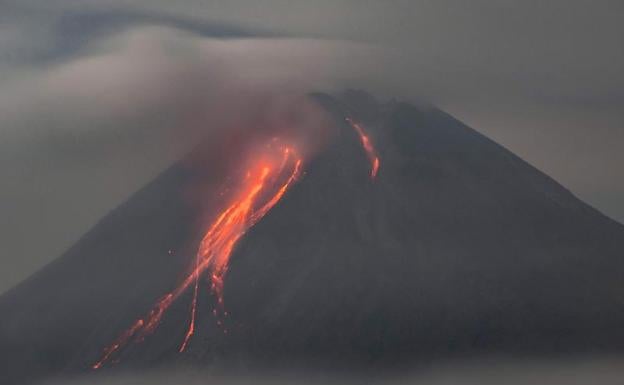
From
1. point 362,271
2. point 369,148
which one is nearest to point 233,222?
point 362,271

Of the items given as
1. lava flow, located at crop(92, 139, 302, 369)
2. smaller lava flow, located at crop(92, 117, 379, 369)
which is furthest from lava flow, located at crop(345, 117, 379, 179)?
lava flow, located at crop(92, 139, 302, 369)

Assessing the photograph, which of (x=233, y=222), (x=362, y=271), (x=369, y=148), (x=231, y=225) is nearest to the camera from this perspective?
(x=362, y=271)

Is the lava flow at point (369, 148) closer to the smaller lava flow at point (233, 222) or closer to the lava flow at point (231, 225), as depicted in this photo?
the smaller lava flow at point (233, 222)

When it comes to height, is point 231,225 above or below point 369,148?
below

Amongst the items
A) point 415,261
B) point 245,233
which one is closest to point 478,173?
point 415,261

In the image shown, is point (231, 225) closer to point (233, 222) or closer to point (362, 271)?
point (233, 222)

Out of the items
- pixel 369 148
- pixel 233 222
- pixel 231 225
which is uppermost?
pixel 369 148

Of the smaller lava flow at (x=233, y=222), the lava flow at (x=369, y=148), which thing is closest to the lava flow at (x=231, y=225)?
the smaller lava flow at (x=233, y=222)
